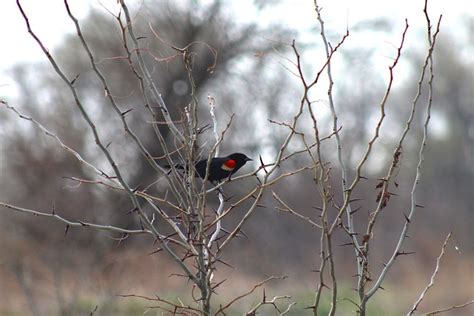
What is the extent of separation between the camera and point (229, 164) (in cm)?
362

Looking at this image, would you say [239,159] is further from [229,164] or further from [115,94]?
[115,94]

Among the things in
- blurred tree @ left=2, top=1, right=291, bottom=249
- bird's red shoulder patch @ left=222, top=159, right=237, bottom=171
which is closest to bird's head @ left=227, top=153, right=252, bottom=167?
bird's red shoulder patch @ left=222, top=159, right=237, bottom=171

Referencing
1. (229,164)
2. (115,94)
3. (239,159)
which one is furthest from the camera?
(115,94)

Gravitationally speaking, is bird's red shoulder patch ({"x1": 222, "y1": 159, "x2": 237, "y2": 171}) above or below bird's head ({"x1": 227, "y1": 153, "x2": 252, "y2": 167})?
below

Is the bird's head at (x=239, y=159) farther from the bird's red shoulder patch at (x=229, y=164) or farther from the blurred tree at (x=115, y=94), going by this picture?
the blurred tree at (x=115, y=94)

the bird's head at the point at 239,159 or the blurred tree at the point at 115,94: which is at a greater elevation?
the blurred tree at the point at 115,94

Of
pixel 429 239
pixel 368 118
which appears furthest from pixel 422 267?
pixel 368 118

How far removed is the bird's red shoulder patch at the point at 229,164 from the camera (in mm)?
3536

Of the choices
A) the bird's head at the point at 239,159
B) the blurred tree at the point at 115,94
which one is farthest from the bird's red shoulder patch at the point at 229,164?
the blurred tree at the point at 115,94

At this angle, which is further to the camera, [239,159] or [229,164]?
[239,159]

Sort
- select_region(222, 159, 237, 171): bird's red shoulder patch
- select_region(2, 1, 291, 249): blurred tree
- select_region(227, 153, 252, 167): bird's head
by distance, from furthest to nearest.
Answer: select_region(2, 1, 291, 249): blurred tree, select_region(227, 153, 252, 167): bird's head, select_region(222, 159, 237, 171): bird's red shoulder patch

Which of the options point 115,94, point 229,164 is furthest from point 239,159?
point 115,94

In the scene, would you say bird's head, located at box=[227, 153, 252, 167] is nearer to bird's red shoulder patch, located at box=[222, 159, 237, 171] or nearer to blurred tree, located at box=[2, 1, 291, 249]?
bird's red shoulder patch, located at box=[222, 159, 237, 171]

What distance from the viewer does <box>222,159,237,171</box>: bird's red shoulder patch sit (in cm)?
354
